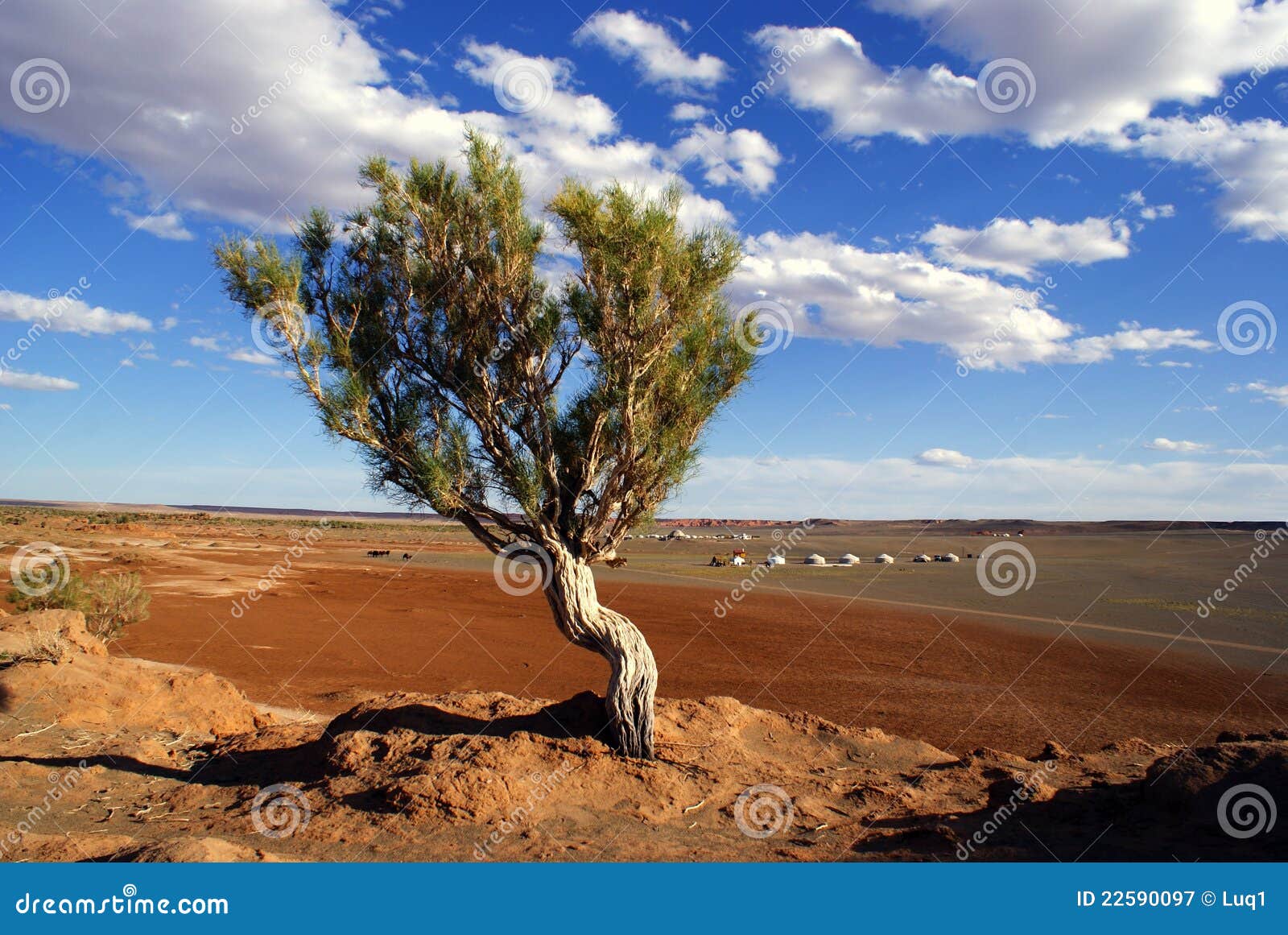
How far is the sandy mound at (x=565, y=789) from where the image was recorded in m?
6.43

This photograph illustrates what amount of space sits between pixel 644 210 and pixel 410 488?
13.8 feet

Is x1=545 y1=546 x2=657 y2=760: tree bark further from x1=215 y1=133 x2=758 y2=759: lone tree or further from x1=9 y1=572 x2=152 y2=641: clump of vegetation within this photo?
x1=9 y1=572 x2=152 y2=641: clump of vegetation

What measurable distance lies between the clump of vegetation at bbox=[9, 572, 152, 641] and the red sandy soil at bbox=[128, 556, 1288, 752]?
63 cm

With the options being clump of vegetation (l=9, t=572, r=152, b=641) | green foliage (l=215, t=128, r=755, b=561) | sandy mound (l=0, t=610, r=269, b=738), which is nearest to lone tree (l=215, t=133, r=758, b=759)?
green foliage (l=215, t=128, r=755, b=561)

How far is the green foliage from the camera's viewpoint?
8.16 metres

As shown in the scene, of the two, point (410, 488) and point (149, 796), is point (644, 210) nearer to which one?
point (410, 488)

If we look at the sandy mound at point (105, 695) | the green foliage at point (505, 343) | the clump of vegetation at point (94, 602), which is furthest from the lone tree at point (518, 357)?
the clump of vegetation at point (94, 602)

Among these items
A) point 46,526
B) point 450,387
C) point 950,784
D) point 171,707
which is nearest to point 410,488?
point 450,387

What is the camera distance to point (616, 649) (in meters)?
8.72

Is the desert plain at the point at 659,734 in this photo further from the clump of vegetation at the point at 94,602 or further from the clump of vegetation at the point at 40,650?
the clump of vegetation at the point at 94,602

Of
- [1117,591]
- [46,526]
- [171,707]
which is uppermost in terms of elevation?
[46,526]

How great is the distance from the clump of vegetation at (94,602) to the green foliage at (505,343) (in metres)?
11.5

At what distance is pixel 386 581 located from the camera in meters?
35.7

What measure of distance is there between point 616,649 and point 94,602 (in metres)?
15.7
